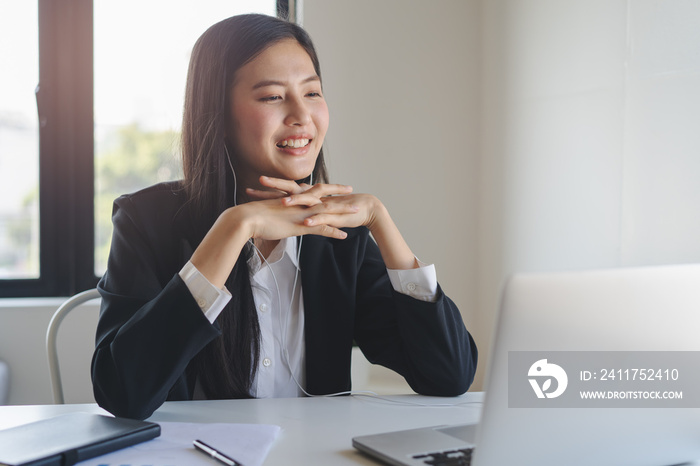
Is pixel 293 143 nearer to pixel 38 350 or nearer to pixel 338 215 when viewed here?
pixel 338 215

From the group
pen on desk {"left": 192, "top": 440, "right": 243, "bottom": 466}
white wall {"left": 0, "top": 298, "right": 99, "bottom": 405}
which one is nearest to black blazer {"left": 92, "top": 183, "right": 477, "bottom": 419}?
pen on desk {"left": 192, "top": 440, "right": 243, "bottom": 466}

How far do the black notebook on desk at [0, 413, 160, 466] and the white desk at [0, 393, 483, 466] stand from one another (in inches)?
5.0

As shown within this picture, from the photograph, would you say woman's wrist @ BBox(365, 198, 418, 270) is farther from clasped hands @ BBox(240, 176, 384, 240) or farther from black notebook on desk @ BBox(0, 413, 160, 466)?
black notebook on desk @ BBox(0, 413, 160, 466)

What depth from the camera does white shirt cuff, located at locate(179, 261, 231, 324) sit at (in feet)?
3.70

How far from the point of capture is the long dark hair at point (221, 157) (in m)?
1.35

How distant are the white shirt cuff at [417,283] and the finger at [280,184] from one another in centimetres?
27

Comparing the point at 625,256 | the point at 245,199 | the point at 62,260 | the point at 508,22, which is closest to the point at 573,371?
the point at 245,199

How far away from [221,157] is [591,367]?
1.00m

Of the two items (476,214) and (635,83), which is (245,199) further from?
(476,214)

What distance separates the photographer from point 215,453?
85 cm

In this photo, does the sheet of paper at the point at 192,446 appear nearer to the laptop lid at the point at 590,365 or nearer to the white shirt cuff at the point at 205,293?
the white shirt cuff at the point at 205,293

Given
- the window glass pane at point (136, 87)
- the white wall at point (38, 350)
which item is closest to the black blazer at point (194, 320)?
the white wall at point (38, 350)

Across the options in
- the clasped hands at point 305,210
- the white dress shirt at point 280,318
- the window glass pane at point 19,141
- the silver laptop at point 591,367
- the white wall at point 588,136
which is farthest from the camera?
the window glass pane at point 19,141

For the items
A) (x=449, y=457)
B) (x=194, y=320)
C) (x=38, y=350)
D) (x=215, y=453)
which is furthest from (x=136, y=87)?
(x=449, y=457)
